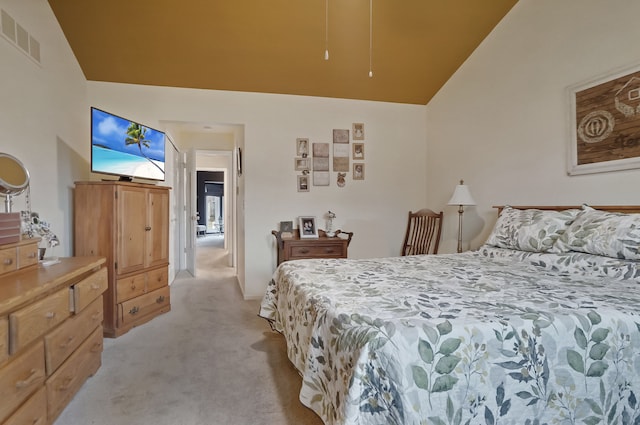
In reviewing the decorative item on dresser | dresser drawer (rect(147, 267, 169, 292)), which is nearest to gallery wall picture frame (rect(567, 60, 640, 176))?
the decorative item on dresser

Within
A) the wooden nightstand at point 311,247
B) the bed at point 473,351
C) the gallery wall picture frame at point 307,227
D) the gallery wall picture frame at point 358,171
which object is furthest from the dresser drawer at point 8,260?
the gallery wall picture frame at point 358,171

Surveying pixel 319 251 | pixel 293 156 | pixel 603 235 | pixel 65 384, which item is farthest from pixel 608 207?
pixel 65 384

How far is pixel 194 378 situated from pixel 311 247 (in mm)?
1707

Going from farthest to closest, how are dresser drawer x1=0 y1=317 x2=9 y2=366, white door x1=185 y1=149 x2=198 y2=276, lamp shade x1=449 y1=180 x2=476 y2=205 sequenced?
white door x1=185 y1=149 x2=198 y2=276
lamp shade x1=449 y1=180 x2=476 y2=205
dresser drawer x1=0 y1=317 x2=9 y2=366

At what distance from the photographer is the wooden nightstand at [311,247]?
333 cm

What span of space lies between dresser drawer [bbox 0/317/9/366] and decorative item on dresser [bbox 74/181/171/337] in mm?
1561

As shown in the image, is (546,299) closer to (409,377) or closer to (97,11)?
(409,377)

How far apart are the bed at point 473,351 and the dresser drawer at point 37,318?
111 cm

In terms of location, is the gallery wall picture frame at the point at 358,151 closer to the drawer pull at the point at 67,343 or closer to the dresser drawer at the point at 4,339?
the drawer pull at the point at 67,343

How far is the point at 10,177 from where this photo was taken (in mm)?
1843

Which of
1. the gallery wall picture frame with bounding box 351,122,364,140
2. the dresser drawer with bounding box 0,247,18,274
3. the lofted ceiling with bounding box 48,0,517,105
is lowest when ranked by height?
the dresser drawer with bounding box 0,247,18,274

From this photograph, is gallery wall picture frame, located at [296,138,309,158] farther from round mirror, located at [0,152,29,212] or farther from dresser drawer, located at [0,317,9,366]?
dresser drawer, located at [0,317,9,366]

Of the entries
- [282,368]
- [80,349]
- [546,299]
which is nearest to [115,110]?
[80,349]

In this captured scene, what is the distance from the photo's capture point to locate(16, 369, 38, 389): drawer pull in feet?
4.03
